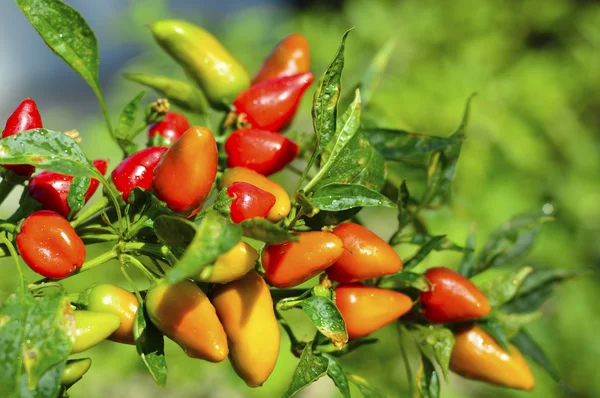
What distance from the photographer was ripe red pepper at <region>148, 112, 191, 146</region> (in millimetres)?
790

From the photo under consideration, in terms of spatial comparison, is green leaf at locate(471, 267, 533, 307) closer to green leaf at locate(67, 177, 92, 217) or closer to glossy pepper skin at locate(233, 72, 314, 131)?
glossy pepper skin at locate(233, 72, 314, 131)

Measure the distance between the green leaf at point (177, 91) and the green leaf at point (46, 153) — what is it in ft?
0.86

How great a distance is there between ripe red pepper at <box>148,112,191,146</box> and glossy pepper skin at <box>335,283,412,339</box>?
0.90ft

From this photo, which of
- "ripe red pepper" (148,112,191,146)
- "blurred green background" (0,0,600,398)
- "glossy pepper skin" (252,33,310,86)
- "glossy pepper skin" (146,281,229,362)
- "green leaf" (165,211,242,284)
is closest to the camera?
"green leaf" (165,211,242,284)

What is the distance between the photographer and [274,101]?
0.81 m

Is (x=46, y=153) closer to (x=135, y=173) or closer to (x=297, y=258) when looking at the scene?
(x=135, y=173)

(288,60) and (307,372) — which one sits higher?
(288,60)

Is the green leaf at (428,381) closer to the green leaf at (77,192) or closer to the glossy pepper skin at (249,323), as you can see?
the glossy pepper skin at (249,323)

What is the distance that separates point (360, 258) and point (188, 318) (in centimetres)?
20

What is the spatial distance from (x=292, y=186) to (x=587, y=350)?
1.15m

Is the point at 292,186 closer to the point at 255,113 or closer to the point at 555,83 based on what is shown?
the point at 555,83

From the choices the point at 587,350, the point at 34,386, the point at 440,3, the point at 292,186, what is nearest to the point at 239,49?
the point at 292,186

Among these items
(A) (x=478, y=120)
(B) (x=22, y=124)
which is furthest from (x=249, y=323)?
(A) (x=478, y=120)

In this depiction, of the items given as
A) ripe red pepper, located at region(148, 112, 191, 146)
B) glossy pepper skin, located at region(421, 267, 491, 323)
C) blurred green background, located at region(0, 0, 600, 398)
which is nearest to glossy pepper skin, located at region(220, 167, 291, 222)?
ripe red pepper, located at region(148, 112, 191, 146)
